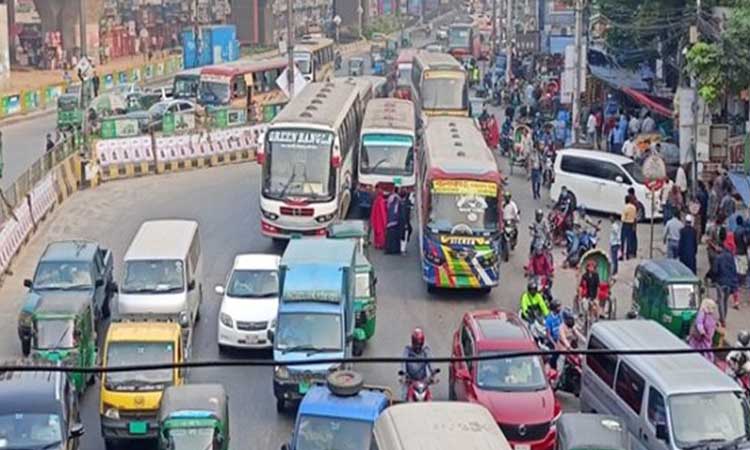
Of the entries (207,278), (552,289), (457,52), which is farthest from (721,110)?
(457,52)

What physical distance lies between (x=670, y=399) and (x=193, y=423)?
212 inches

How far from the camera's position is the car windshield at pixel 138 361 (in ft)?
59.8

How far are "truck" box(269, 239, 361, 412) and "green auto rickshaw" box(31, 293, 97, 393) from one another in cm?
276

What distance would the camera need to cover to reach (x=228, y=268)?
29.1 meters

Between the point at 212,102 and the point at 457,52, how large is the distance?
139ft

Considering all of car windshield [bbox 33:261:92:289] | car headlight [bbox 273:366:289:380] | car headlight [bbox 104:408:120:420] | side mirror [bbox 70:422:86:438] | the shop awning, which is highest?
the shop awning

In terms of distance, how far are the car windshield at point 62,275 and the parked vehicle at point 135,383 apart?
4.17 meters

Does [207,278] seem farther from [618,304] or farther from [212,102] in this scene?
[212,102]

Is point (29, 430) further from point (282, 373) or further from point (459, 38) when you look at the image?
point (459, 38)

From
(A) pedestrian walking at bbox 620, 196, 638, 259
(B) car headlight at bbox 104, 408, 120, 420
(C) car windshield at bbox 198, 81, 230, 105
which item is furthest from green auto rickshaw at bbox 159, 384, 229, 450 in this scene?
(C) car windshield at bbox 198, 81, 230, 105

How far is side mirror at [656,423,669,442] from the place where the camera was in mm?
15899

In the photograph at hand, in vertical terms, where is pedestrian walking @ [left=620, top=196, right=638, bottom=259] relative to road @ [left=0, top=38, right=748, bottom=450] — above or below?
above

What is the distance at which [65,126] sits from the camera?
48.0m

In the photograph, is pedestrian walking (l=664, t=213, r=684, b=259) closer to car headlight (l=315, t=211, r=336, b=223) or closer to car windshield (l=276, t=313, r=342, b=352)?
car headlight (l=315, t=211, r=336, b=223)
